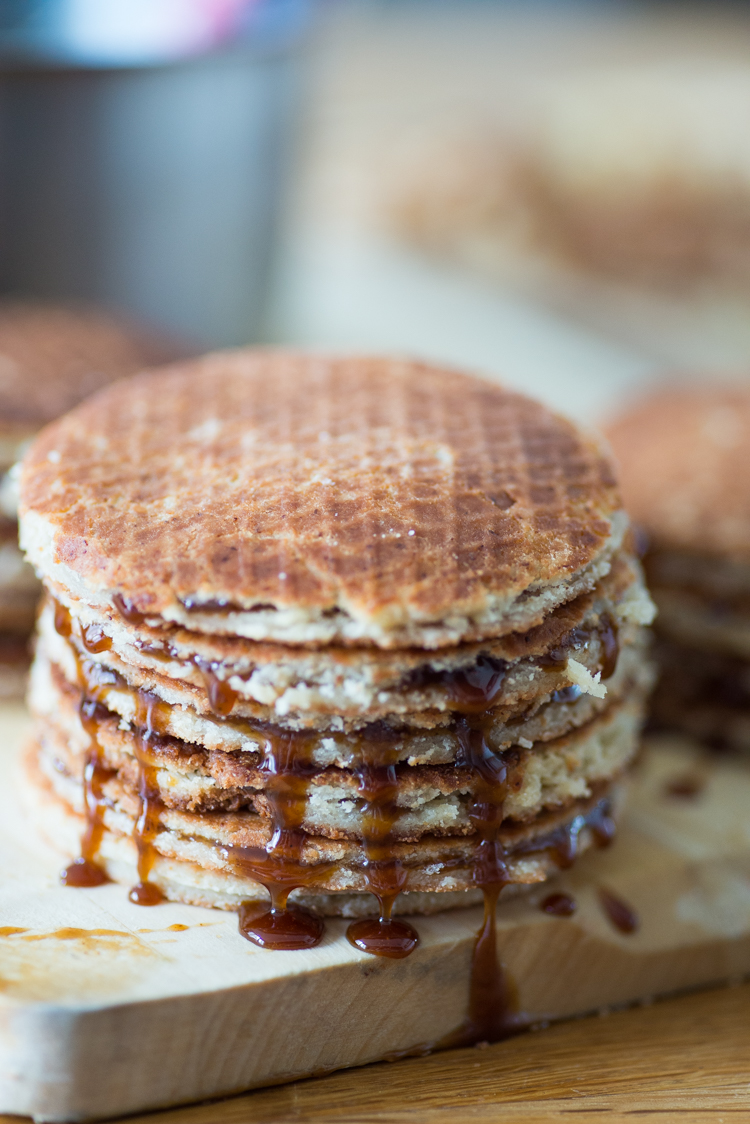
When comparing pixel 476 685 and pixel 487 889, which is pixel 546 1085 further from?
pixel 476 685

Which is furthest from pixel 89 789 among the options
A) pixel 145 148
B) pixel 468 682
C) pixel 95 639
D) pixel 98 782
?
pixel 145 148

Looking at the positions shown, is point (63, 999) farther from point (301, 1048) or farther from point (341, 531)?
point (341, 531)

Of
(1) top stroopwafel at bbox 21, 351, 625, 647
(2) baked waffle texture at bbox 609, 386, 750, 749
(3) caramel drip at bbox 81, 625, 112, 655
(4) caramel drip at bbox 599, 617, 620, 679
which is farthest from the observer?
(2) baked waffle texture at bbox 609, 386, 750, 749

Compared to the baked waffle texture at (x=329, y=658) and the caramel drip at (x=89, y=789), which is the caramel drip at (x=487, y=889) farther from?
the caramel drip at (x=89, y=789)

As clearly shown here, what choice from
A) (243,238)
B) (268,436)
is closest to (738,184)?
(243,238)

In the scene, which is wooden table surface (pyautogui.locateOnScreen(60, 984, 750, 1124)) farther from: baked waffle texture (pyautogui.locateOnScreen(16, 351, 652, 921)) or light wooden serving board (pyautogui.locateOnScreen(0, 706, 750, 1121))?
baked waffle texture (pyautogui.locateOnScreen(16, 351, 652, 921))

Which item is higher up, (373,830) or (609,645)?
(609,645)

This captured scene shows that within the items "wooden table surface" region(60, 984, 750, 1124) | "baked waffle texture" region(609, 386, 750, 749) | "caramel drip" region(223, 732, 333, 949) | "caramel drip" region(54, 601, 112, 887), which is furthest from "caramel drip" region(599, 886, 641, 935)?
"caramel drip" region(54, 601, 112, 887)

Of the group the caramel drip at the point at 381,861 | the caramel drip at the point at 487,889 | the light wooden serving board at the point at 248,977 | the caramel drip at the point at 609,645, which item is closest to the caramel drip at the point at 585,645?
the caramel drip at the point at 609,645
